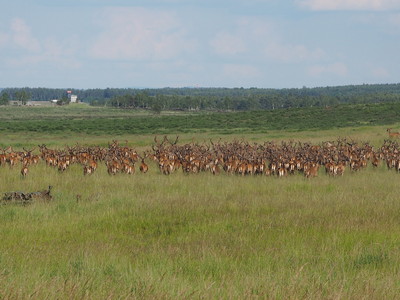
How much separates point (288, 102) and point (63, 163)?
172 meters

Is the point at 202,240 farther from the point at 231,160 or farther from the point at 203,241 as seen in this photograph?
the point at 231,160

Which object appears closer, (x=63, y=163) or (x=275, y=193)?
(x=275, y=193)

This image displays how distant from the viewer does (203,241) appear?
9.88 meters

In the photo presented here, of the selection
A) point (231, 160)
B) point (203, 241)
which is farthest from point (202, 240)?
point (231, 160)

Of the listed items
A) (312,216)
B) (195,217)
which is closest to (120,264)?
(195,217)

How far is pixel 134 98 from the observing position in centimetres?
19875

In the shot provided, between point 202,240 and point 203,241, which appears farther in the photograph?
point 202,240

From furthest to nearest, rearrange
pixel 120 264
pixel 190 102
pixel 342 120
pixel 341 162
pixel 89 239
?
pixel 190 102, pixel 342 120, pixel 341 162, pixel 89 239, pixel 120 264

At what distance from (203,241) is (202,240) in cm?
21

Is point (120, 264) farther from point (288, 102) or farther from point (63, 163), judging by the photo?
point (288, 102)

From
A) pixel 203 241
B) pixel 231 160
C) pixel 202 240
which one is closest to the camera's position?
pixel 203 241

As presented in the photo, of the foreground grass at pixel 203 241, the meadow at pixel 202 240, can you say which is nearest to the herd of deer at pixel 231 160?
the meadow at pixel 202 240

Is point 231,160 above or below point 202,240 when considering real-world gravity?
above

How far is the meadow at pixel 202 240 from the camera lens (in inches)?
248
